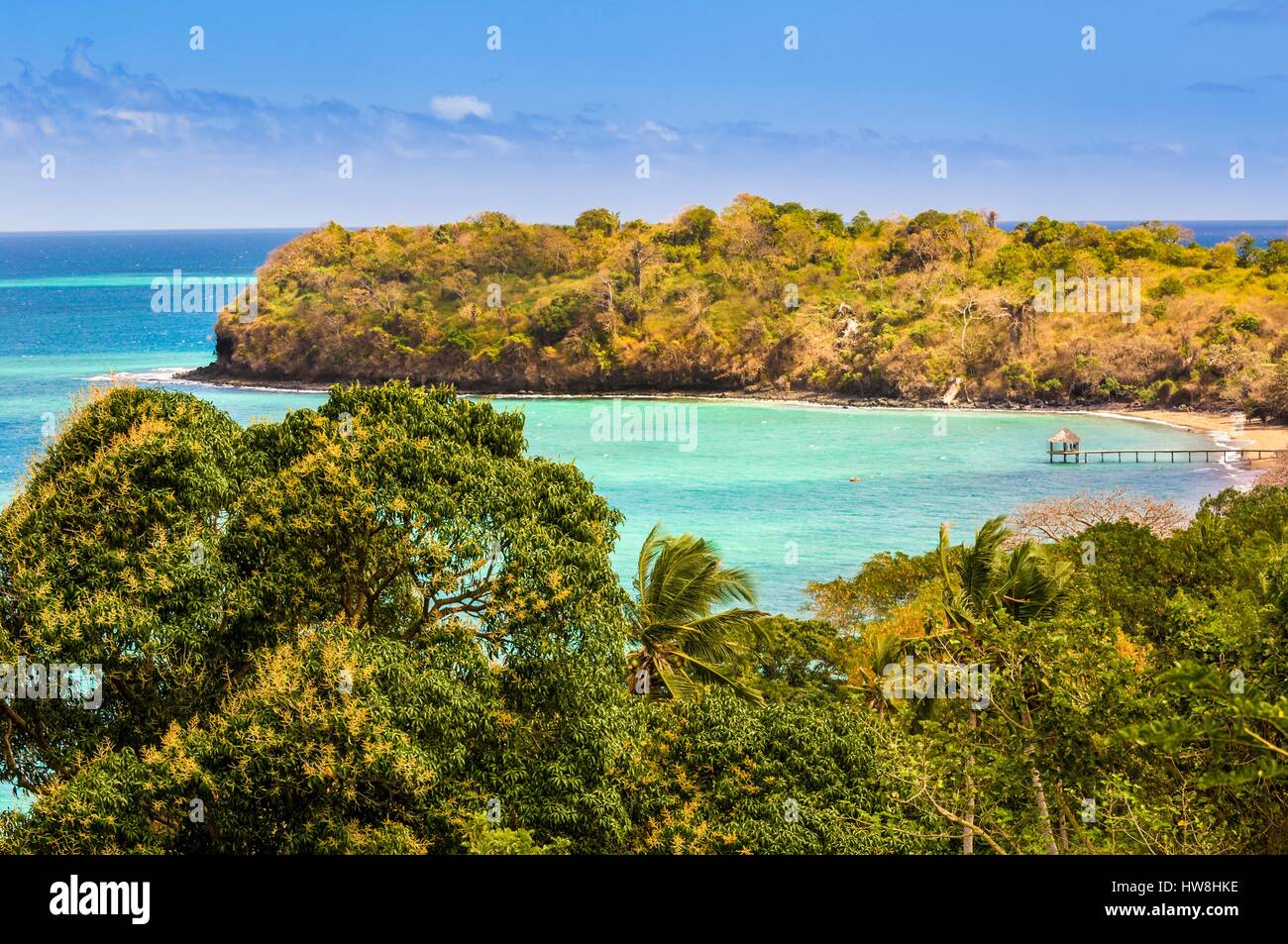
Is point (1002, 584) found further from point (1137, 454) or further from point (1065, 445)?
point (1137, 454)

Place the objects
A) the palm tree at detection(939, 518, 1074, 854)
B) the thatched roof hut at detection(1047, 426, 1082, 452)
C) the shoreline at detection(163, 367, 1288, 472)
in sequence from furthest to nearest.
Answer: the shoreline at detection(163, 367, 1288, 472) → the thatched roof hut at detection(1047, 426, 1082, 452) → the palm tree at detection(939, 518, 1074, 854)

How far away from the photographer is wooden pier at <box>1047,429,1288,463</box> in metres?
51.0

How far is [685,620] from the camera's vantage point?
51.5ft

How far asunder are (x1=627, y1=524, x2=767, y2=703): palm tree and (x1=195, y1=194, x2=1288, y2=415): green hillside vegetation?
52484 mm

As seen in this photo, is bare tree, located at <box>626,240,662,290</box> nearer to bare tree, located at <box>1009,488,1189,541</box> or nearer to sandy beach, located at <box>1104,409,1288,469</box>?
sandy beach, located at <box>1104,409,1288,469</box>

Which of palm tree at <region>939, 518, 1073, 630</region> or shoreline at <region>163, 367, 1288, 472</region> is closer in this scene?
palm tree at <region>939, 518, 1073, 630</region>

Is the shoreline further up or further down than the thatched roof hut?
further up

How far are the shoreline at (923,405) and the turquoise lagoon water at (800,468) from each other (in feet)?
3.40

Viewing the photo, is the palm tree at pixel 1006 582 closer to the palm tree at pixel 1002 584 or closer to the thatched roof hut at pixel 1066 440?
the palm tree at pixel 1002 584

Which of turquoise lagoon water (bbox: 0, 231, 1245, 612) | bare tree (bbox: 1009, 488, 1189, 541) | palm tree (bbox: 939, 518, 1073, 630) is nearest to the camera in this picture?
palm tree (bbox: 939, 518, 1073, 630)

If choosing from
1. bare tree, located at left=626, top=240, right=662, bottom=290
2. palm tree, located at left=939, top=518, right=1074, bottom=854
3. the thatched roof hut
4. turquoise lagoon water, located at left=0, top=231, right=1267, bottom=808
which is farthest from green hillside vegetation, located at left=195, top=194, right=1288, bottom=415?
palm tree, located at left=939, top=518, right=1074, bottom=854

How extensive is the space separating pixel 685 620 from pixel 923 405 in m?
54.7

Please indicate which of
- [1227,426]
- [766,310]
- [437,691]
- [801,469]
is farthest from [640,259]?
[437,691]

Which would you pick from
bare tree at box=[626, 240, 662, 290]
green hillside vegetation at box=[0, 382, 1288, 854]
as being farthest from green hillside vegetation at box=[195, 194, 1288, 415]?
green hillside vegetation at box=[0, 382, 1288, 854]
